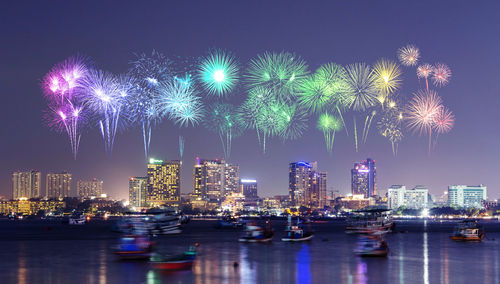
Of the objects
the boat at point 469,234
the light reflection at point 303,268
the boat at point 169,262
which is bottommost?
the boat at point 469,234

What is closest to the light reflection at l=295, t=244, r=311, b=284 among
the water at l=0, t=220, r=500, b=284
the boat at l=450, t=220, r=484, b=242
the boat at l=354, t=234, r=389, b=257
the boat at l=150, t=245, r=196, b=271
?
the water at l=0, t=220, r=500, b=284

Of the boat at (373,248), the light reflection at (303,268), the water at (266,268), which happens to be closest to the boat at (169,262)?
the water at (266,268)

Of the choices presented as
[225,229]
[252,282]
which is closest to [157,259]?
[252,282]

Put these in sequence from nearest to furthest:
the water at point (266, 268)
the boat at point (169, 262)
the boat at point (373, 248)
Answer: the water at point (266, 268) < the boat at point (169, 262) < the boat at point (373, 248)

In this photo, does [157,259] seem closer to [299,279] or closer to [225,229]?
[299,279]

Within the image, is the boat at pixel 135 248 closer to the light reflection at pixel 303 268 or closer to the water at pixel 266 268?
the water at pixel 266 268

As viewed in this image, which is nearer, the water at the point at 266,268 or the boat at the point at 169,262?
the water at the point at 266,268

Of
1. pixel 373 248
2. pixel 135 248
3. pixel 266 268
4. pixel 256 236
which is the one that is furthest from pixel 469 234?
pixel 135 248

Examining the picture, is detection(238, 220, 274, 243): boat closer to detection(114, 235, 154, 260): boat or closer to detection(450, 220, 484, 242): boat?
detection(450, 220, 484, 242): boat
